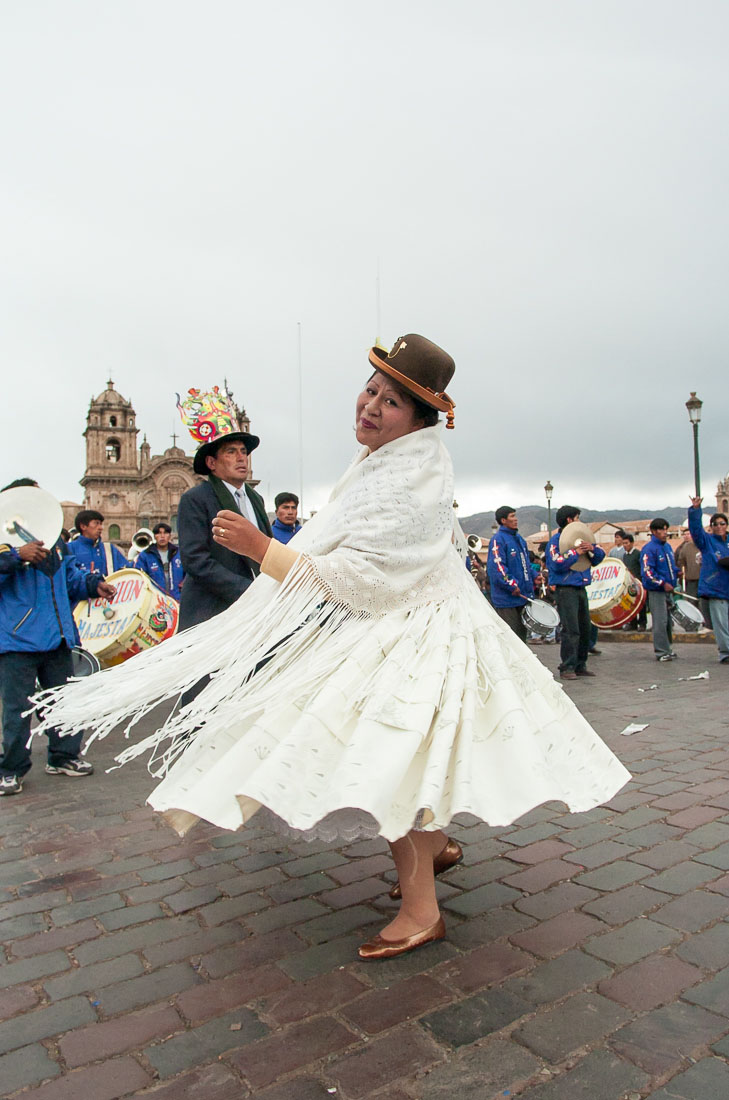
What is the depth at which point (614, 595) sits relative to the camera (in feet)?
40.8

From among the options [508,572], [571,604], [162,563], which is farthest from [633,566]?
[162,563]

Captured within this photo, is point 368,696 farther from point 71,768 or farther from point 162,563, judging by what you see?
point 162,563

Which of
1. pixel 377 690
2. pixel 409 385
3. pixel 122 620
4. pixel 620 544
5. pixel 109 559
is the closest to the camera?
pixel 377 690

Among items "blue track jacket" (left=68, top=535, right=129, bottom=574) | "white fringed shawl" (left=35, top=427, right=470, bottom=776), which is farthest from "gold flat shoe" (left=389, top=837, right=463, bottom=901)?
"blue track jacket" (left=68, top=535, right=129, bottom=574)

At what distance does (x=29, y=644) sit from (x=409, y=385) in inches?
130

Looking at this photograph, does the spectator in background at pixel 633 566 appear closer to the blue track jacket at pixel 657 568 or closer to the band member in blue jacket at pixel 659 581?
the band member in blue jacket at pixel 659 581

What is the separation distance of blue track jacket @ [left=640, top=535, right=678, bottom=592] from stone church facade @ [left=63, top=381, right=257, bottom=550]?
252 feet

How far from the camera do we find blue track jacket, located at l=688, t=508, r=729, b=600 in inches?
367

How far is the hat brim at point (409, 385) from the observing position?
259cm

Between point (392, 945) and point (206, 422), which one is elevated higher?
point (206, 422)

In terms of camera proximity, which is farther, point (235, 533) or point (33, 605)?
point (33, 605)

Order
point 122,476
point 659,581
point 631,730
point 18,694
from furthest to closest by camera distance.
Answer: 1. point 122,476
2. point 659,581
3. point 631,730
4. point 18,694

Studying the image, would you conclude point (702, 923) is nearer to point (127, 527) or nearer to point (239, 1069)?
point (239, 1069)

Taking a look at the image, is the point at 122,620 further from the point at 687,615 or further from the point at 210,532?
the point at 687,615
